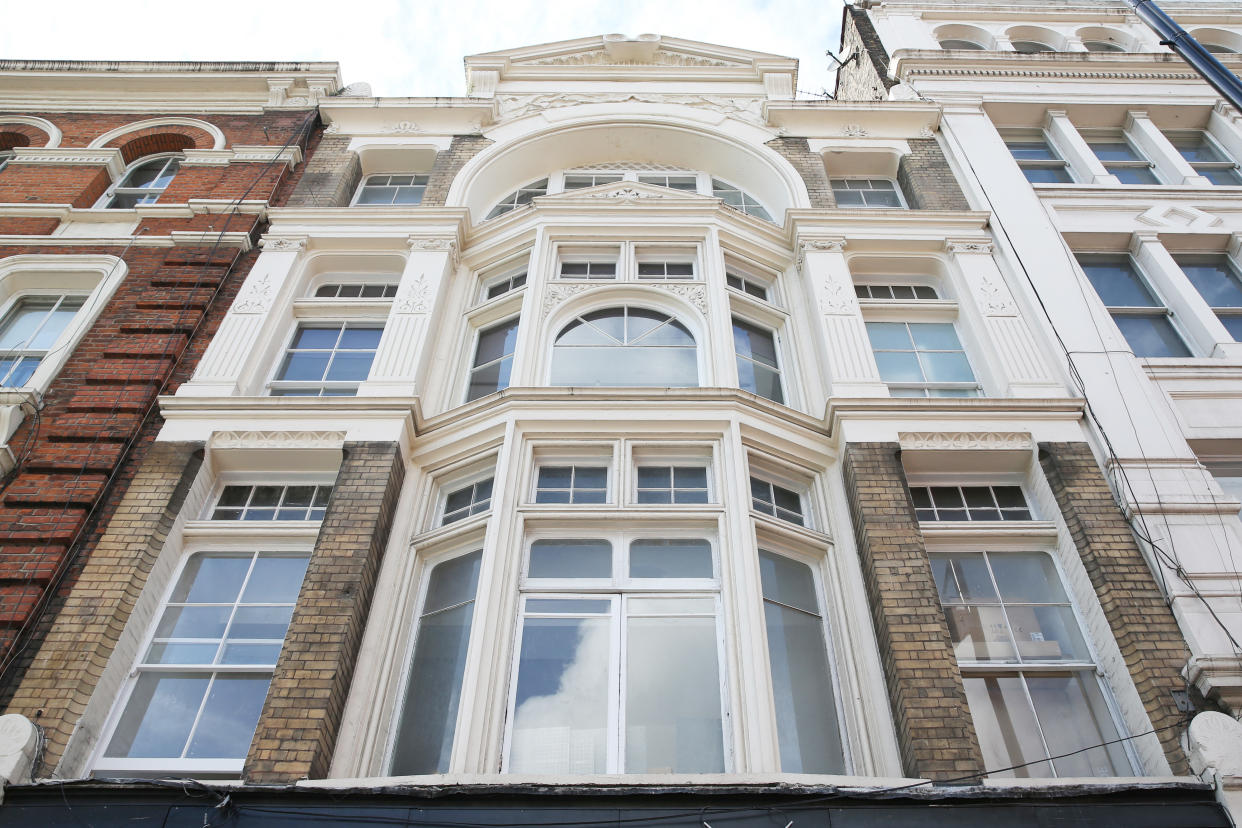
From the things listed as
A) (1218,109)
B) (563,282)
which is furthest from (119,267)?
(1218,109)

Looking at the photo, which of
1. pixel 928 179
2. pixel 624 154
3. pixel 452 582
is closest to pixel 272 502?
pixel 452 582

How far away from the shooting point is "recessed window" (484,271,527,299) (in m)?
14.0

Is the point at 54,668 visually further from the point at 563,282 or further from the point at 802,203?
the point at 802,203

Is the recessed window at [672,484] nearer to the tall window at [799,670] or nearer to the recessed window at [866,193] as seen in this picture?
the tall window at [799,670]

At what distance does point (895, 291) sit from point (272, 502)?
29.5ft

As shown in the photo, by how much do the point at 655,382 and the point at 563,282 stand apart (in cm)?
222

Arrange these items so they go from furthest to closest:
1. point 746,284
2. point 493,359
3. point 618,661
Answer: point 746,284 → point 493,359 → point 618,661

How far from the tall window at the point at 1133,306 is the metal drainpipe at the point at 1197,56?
9.04 ft

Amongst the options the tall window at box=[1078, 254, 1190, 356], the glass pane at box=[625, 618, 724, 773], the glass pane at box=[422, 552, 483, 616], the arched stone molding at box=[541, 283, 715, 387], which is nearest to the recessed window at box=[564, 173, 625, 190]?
the arched stone molding at box=[541, 283, 715, 387]

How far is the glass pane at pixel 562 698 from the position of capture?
315 inches

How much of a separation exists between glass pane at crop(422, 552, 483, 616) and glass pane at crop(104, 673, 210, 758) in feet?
7.25

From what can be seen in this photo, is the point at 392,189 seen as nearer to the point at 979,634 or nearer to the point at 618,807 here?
the point at 979,634

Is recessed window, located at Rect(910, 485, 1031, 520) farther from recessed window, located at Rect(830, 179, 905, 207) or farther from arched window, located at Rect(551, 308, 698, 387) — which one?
recessed window, located at Rect(830, 179, 905, 207)

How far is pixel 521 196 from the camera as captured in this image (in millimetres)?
16938
